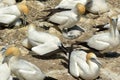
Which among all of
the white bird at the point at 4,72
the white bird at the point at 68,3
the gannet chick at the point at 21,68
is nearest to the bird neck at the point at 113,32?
the white bird at the point at 68,3

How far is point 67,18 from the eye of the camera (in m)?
12.9

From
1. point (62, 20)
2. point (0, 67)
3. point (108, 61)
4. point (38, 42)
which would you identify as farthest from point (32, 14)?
point (0, 67)

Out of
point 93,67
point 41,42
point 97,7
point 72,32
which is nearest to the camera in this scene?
point 93,67

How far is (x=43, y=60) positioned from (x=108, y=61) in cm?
150

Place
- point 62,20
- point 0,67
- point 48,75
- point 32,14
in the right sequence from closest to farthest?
point 0,67, point 48,75, point 62,20, point 32,14

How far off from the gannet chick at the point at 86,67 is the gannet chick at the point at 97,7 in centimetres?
360

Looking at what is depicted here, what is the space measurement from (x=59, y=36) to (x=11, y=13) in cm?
141

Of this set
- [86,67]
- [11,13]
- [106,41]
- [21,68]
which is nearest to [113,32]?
[106,41]

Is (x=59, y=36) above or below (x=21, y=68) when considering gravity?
below

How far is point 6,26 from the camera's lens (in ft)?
43.5

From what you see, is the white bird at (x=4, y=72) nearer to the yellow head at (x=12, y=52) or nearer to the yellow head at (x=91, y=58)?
the yellow head at (x=12, y=52)

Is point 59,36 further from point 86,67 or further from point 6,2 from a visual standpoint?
point 86,67

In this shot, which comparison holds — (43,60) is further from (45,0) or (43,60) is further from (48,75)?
(45,0)

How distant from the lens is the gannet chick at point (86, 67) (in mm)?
10672
